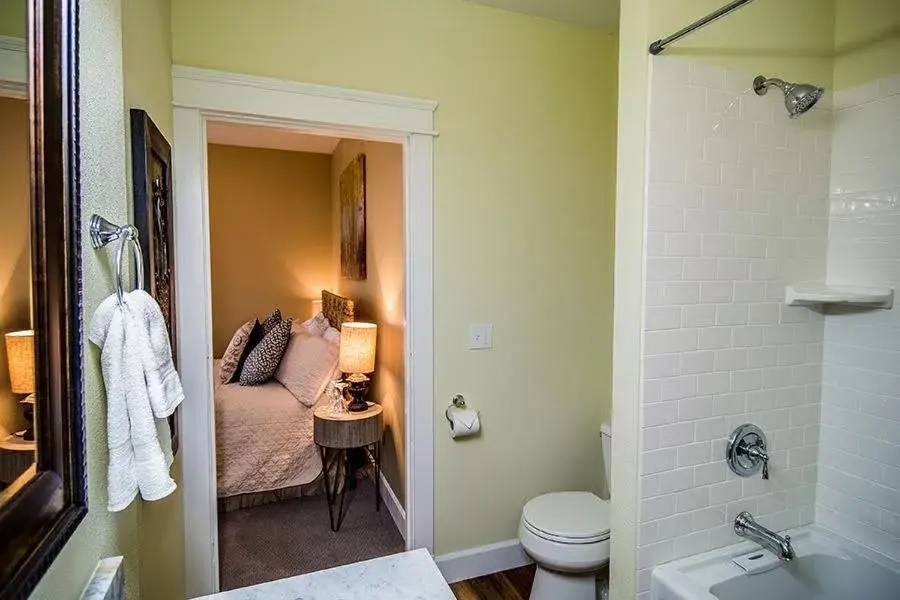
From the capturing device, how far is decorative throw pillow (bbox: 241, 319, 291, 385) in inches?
134

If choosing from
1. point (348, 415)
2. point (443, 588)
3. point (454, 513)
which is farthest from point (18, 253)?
point (348, 415)

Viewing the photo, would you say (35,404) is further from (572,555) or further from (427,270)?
(572,555)

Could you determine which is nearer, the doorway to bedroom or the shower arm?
the shower arm

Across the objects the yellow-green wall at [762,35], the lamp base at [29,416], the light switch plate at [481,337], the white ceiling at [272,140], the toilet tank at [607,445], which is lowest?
the toilet tank at [607,445]

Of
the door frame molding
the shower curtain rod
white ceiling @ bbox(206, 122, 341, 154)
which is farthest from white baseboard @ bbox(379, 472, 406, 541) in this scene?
white ceiling @ bbox(206, 122, 341, 154)

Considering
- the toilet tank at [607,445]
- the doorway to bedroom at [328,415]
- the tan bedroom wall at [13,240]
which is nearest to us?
the tan bedroom wall at [13,240]

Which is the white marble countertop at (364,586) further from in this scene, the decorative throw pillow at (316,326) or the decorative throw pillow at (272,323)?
the decorative throw pillow at (272,323)

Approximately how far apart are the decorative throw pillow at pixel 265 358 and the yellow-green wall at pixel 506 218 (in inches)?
69.2

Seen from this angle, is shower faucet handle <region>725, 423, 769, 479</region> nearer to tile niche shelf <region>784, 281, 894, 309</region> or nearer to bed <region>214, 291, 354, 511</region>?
tile niche shelf <region>784, 281, 894, 309</region>

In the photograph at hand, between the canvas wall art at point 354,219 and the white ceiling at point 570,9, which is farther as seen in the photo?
the canvas wall art at point 354,219

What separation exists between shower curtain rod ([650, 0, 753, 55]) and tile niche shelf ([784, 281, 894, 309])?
936 mm

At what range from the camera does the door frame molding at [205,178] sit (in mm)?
1775

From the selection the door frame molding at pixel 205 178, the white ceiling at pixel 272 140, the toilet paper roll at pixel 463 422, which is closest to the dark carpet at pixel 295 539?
the door frame molding at pixel 205 178

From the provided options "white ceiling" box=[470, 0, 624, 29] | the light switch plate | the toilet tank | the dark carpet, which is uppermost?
"white ceiling" box=[470, 0, 624, 29]
